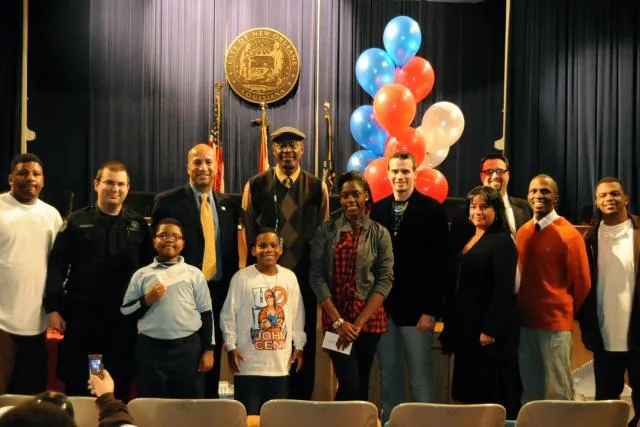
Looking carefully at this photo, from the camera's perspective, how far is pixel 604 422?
287 centimetres

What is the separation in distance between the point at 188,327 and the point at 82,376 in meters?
0.63

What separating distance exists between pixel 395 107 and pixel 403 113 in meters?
0.10

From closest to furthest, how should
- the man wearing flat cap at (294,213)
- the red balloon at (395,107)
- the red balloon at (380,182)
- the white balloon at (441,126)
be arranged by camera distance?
the man wearing flat cap at (294,213)
the red balloon at (380,182)
the red balloon at (395,107)
the white balloon at (441,126)

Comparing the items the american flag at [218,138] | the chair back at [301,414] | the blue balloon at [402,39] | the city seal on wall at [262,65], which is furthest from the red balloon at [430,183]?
the chair back at [301,414]

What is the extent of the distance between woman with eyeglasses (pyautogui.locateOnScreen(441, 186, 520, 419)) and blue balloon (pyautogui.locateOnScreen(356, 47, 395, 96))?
15.4 ft

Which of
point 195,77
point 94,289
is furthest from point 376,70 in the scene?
point 94,289

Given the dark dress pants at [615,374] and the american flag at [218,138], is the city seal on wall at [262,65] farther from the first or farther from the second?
the dark dress pants at [615,374]

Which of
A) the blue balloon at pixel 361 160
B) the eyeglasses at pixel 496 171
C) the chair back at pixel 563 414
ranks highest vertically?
the blue balloon at pixel 361 160

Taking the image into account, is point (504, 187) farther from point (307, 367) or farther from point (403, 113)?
point (403, 113)

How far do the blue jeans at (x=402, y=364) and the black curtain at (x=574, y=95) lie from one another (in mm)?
6061

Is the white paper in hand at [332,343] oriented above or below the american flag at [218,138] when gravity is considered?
below

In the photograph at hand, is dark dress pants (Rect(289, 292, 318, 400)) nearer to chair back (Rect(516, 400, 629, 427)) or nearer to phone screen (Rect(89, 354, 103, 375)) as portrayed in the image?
chair back (Rect(516, 400, 629, 427))

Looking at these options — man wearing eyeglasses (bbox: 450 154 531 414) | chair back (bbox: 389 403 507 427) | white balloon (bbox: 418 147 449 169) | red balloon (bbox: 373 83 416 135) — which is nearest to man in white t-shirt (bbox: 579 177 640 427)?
man wearing eyeglasses (bbox: 450 154 531 414)

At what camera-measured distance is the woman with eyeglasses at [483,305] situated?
3.99m
